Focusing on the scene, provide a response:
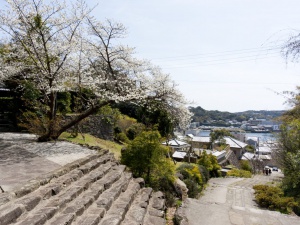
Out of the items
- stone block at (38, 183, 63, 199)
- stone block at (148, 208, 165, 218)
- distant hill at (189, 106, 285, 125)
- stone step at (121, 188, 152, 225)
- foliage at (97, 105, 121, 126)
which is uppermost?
distant hill at (189, 106, 285, 125)

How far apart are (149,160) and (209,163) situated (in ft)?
52.0

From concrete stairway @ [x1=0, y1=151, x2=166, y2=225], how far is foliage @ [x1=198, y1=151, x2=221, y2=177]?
16.9 meters

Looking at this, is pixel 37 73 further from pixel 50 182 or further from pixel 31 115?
pixel 50 182

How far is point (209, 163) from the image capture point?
22.7m

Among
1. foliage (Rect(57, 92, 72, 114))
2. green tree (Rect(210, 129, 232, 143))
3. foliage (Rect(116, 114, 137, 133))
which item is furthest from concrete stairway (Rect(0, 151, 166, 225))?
green tree (Rect(210, 129, 232, 143))

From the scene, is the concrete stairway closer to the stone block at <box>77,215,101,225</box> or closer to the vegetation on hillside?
the stone block at <box>77,215,101,225</box>

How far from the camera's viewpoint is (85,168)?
19.5ft

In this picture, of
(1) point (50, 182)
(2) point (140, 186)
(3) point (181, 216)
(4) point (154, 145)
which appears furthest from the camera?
(4) point (154, 145)

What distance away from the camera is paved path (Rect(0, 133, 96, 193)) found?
475cm

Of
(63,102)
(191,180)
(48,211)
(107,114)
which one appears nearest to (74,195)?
(48,211)

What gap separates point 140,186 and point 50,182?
2.44 m

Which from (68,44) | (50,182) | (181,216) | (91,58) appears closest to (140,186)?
(181,216)

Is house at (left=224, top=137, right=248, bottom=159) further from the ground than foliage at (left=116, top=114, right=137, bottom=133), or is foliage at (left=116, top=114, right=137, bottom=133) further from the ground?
foliage at (left=116, top=114, right=137, bottom=133)

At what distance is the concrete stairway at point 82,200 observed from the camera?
11.2 feet
